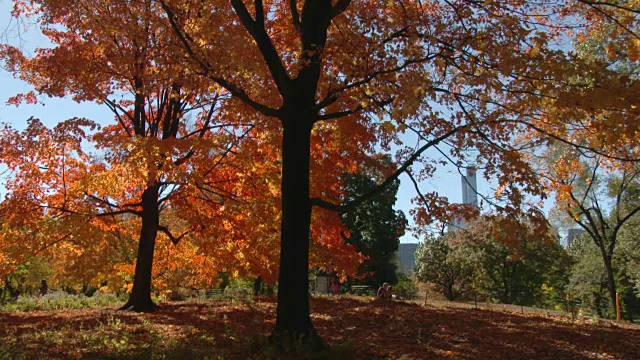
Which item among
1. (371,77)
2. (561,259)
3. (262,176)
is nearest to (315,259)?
(262,176)

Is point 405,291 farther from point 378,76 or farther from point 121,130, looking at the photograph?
point 378,76

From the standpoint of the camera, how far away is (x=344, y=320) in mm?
10227

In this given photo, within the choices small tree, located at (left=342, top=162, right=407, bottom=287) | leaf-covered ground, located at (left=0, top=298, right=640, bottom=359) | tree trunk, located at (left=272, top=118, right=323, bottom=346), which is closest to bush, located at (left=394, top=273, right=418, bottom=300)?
small tree, located at (left=342, top=162, right=407, bottom=287)

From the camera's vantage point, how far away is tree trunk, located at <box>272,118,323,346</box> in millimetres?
6587

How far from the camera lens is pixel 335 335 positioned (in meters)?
8.28

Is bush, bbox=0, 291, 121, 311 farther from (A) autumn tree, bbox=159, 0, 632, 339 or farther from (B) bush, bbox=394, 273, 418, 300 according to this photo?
(B) bush, bbox=394, 273, 418, 300

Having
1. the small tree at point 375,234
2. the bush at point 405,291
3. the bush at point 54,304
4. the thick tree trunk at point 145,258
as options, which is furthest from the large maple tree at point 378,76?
the small tree at point 375,234

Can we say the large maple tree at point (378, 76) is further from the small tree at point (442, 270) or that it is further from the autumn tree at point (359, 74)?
the small tree at point (442, 270)

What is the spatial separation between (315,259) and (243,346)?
6.87 metres

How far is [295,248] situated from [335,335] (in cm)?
245

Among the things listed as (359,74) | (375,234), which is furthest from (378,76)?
(375,234)

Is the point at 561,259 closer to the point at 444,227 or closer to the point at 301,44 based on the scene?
the point at 444,227

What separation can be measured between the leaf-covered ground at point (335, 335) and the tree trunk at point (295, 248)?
0.45 m

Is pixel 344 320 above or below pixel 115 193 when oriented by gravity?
below
